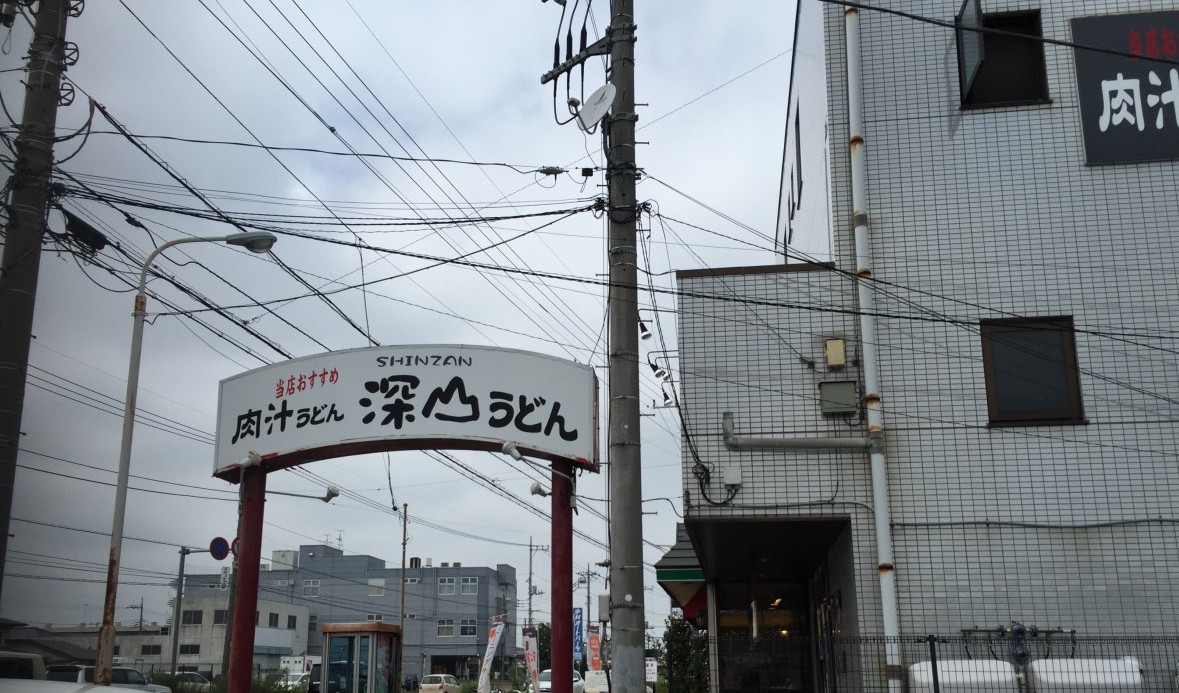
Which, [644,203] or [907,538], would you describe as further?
[907,538]

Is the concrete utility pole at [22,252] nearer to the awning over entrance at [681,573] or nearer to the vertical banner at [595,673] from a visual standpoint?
the awning over entrance at [681,573]

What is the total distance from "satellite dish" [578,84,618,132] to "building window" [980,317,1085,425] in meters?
5.83

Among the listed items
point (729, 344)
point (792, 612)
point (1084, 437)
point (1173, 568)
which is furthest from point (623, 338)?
point (792, 612)

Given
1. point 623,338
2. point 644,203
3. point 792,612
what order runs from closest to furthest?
point 623,338 < point 644,203 < point 792,612


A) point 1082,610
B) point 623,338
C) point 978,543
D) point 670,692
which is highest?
point 623,338

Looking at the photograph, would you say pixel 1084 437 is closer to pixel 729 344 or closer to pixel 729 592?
pixel 729 344

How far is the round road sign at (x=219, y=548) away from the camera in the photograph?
2612 centimetres

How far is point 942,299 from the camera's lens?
44.2 feet

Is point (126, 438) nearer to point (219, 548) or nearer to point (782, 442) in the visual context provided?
point (782, 442)

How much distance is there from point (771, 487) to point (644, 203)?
162 inches

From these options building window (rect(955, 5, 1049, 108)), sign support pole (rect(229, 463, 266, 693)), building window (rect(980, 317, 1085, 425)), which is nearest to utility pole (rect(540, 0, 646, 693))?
sign support pole (rect(229, 463, 266, 693))

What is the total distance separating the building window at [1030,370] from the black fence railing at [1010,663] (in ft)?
8.95

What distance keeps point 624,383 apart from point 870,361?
4298mm

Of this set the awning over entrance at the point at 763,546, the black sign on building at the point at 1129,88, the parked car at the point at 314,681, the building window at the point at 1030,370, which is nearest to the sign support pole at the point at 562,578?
the awning over entrance at the point at 763,546
